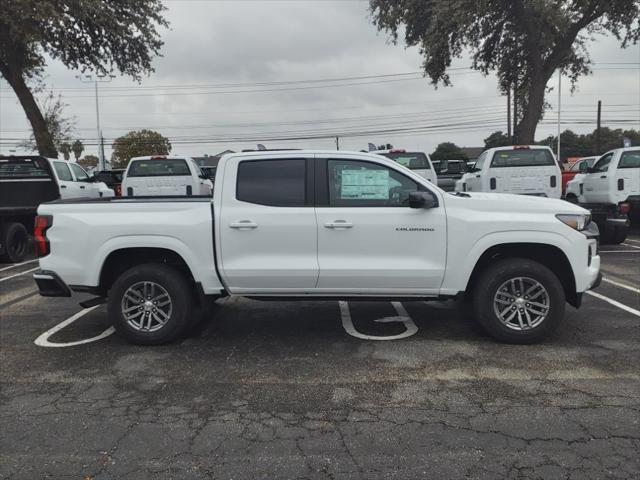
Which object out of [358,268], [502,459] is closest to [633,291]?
[358,268]

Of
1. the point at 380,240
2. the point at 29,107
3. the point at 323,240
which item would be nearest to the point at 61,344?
the point at 323,240

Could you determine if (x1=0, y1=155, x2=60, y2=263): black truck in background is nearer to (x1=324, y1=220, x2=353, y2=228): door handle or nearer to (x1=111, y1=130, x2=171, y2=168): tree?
(x1=324, y1=220, x2=353, y2=228): door handle

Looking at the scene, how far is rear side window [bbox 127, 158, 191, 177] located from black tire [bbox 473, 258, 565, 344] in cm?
1045

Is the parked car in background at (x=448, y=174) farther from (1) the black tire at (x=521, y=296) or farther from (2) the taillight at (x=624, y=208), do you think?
(1) the black tire at (x=521, y=296)

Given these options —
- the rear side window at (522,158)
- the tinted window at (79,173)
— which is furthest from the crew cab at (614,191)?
the tinted window at (79,173)

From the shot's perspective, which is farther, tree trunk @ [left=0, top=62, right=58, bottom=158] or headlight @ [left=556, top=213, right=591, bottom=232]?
tree trunk @ [left=0, top=62, right=58, bottom=158]

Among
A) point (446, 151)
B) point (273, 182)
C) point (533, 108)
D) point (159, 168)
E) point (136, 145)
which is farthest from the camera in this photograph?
point (446, 151)

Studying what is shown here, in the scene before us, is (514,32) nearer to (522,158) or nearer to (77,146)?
(522,158)

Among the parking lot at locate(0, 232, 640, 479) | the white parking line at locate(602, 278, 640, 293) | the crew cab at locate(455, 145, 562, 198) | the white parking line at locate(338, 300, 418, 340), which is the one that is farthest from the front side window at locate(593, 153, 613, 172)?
the white parking line at locate(338, 300, 418, 340)

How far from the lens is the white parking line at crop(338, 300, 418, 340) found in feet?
18.9

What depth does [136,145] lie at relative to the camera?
6644 centimetres

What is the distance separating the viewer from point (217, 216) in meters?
5.33

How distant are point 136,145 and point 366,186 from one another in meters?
65.8

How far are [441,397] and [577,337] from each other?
217cm
